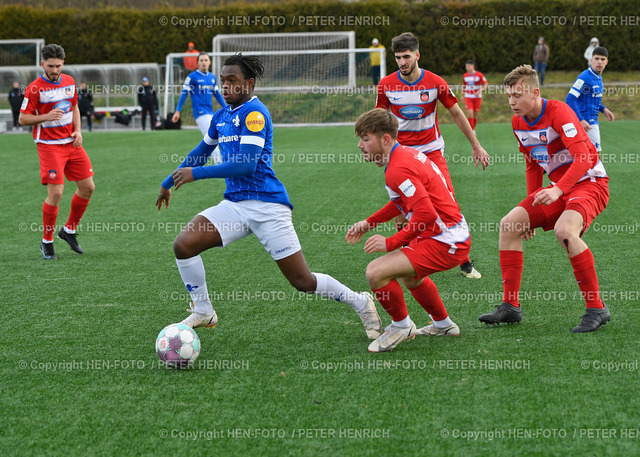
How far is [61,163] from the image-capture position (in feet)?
23.8

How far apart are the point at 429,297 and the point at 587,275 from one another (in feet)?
3.48

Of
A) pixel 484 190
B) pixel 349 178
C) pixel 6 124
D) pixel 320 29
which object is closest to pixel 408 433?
pixel 484 190

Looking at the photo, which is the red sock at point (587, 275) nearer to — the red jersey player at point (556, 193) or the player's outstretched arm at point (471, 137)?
the red jersey player at point (556, 193)

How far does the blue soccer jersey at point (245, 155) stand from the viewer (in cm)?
424

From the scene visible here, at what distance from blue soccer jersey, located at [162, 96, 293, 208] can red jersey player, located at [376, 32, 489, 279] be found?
2.01m

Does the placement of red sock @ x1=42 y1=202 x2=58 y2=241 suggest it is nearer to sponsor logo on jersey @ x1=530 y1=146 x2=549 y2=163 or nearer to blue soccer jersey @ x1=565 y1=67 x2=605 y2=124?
sponsor logo on jersey @ x1=530 y1=146 x2=549 y2=163

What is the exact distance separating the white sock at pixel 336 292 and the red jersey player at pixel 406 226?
0.29 metres

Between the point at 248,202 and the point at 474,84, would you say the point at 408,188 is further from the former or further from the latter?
the point at 474,84

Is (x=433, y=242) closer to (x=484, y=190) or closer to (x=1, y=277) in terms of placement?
(x=1, y=277)

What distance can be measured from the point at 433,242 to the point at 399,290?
36 centimetres

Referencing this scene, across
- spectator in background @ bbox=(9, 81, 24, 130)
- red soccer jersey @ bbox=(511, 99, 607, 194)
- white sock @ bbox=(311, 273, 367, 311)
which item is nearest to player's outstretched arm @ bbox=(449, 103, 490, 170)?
red soccer jersey @ bbox=(511, 99, 607, 194)

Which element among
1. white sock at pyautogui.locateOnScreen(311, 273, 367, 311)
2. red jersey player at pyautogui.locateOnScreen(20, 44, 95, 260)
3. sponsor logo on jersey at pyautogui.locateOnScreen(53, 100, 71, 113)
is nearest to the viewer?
white sock at pyautogui.locateOnScreen(311, 273, 367, 311)

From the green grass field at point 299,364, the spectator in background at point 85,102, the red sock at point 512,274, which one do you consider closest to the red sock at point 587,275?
the green grass field at point 299,364

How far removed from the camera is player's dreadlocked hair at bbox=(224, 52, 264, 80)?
434cm
